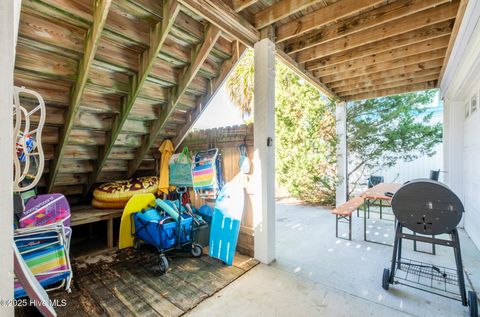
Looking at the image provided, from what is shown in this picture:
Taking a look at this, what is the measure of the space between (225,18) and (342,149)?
13.0ft

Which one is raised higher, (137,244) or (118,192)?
(118,192)

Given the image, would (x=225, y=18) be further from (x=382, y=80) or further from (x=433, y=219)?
(x=382, y=80)

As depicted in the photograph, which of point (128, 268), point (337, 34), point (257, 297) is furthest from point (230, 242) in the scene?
point (337, 34)

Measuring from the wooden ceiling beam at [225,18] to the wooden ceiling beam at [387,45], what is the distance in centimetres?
143

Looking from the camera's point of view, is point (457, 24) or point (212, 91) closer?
point (457, 24)

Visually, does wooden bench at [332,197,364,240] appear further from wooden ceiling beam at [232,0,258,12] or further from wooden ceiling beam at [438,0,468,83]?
wooden ceiling beam at [232,0,258,12]

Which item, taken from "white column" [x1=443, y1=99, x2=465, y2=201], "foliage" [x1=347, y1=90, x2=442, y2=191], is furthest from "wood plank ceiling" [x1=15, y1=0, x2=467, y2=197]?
"foliage" [x1=347, y1=90, x2=442, y2=191]

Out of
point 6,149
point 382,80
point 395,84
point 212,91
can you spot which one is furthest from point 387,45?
point 6,149

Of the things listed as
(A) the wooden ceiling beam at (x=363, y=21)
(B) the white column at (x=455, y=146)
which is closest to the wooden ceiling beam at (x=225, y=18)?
(A) the wooden ceiling beam at (x=363, y=21)

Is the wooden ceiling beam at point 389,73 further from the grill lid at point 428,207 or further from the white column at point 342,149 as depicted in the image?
the grill lid at point 428,207

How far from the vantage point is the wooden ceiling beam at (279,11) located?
2084 mm

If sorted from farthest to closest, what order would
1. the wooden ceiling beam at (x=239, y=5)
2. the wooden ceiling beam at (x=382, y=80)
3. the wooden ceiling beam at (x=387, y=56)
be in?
the wooden ceiling beam at (x=382, y=80) < the wooden ceiling beam at (x=387, y=56) < the wooden ceiling beam at (x=239, y=5)

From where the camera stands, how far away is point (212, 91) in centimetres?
314

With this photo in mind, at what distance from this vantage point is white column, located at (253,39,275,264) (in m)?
2.47
